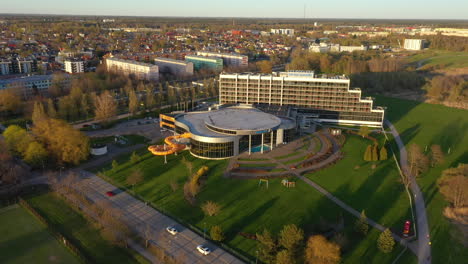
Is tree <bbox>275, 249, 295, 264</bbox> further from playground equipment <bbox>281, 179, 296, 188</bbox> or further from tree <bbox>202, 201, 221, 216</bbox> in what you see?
playground equipment <bbox>281, 179, 296, 188</bbox>

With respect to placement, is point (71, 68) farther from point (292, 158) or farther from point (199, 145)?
point (292, 158)

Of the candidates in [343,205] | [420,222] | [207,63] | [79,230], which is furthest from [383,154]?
[207,63]

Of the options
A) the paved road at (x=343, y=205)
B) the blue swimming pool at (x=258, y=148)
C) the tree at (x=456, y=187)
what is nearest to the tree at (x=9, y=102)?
the blue swimming pool at (x=258, y=148)

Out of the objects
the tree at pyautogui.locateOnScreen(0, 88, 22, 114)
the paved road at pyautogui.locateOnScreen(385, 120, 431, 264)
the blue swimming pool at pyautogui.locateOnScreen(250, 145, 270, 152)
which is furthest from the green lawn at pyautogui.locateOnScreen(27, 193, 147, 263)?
the tree at pyautogui.locateOnScreen(0, 88, 22, 114)

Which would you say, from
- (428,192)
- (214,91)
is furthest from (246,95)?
(428,192)

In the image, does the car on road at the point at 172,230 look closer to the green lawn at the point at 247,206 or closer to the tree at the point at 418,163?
the green lawn at the point at 247,206

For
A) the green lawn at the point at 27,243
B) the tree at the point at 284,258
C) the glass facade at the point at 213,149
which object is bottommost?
the green lawn at the point at 27,243
